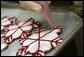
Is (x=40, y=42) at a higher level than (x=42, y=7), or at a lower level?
lower

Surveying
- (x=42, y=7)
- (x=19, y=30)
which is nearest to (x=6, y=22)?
(x=19, y=30)

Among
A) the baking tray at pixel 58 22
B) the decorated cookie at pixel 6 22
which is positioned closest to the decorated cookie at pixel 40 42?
the baking tray at pixel 58 22

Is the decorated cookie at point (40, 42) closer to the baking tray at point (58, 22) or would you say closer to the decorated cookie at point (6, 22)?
the baking tray at point (58, 22)

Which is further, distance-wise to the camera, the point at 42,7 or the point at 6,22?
the point at 6,22

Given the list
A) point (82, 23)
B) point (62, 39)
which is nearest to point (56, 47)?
point (62, 39)

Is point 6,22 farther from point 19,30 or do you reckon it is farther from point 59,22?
point 59,22

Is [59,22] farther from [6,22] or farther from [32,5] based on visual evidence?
[6,22]

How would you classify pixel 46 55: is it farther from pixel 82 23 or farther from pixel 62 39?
pixel 82 23
